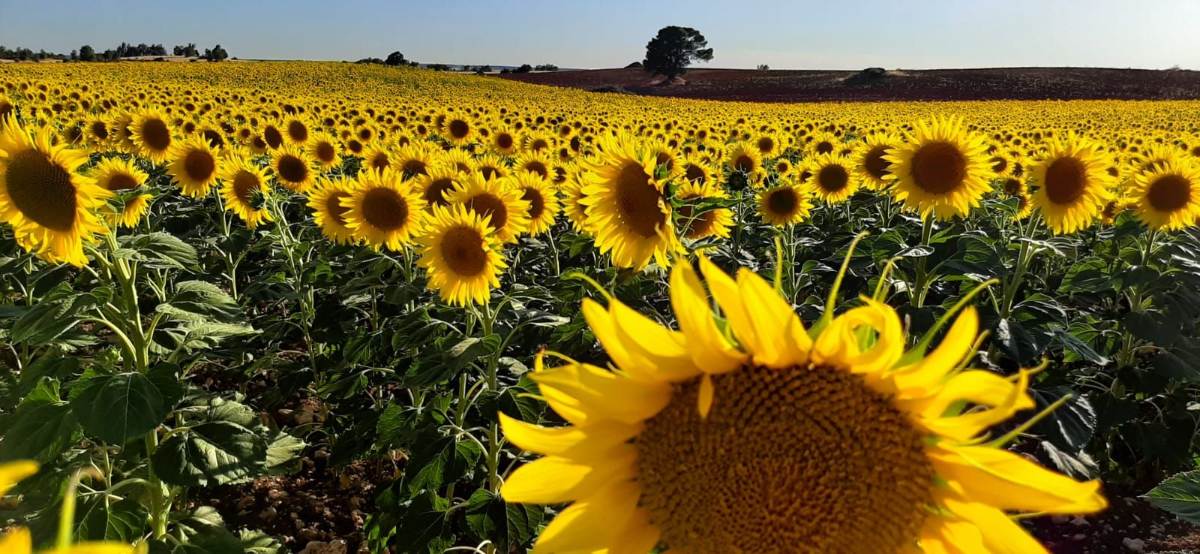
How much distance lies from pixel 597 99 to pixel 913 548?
120ft

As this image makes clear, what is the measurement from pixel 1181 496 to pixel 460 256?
275 cm

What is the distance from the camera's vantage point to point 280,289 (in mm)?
4582

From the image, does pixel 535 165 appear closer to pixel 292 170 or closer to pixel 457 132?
pixel 292 170

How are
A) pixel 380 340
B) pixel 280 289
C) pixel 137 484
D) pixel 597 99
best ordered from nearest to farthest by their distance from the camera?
pixel 137 484 < pixel 380 340 < pixel 280 289 < pixel 597 99

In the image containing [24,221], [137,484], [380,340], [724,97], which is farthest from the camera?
[724,97]

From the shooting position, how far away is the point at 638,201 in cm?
281

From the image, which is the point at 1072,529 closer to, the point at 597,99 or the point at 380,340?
the point at 380,340

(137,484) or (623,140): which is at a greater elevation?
(623,140)

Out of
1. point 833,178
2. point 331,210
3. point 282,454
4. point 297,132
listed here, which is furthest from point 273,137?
point 282,454

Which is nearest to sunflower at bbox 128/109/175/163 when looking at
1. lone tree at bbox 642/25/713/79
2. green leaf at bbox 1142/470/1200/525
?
green leaf at bbox 1142/470/1200/525

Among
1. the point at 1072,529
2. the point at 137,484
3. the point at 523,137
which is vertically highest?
the point at 523,137

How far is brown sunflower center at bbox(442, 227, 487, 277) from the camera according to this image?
10.9 ft

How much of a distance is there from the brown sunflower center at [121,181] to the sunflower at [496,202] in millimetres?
2673

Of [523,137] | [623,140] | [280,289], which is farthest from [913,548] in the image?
[523,137]
